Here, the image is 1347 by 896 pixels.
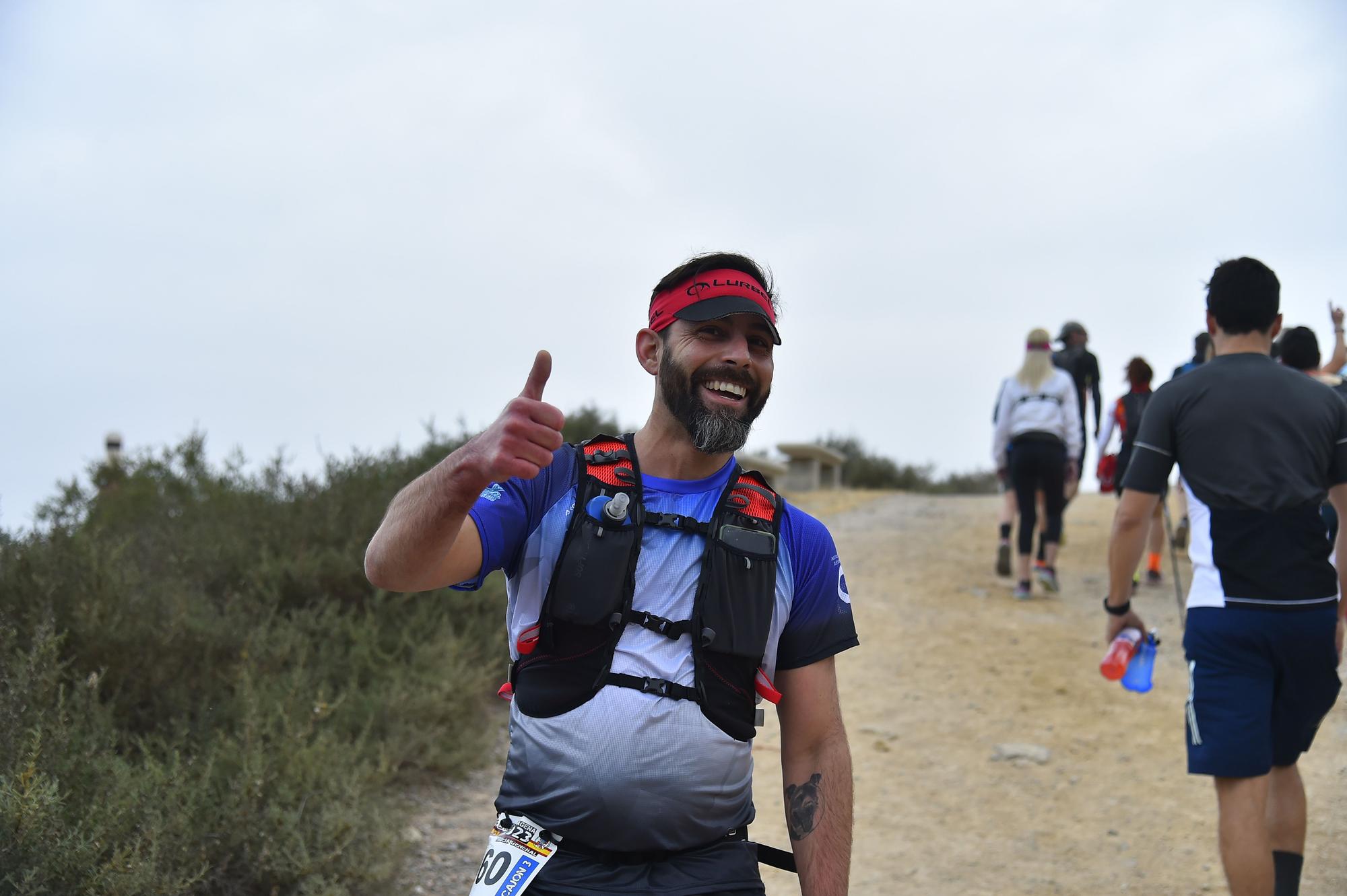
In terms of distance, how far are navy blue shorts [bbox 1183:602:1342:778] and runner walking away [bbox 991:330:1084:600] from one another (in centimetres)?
562

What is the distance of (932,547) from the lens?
12758mm

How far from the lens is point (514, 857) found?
258 centimetres

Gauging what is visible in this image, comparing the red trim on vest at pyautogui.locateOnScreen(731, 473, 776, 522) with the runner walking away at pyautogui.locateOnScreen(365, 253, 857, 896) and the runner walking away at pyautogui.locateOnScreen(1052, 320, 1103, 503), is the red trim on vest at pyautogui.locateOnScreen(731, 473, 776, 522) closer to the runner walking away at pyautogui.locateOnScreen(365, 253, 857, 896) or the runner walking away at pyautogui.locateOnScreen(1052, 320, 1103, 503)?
the runner walking away at pyautogui.locateOnScreen(365, 253, 857, 896)

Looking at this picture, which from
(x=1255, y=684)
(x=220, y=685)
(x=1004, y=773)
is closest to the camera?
(x=1255, y=684)

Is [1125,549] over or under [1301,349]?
under

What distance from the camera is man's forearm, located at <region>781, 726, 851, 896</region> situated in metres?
2.80

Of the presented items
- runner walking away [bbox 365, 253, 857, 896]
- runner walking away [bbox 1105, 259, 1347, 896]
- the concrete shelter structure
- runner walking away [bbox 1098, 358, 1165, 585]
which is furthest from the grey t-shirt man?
the concrete shelter structure

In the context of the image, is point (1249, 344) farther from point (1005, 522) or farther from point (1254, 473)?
→ point (1005, 522)

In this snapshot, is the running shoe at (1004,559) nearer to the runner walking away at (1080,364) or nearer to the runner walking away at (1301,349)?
the runner walking away at (1080,364)

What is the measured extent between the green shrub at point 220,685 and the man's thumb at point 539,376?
2187 millimetres

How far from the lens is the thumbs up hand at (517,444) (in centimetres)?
229

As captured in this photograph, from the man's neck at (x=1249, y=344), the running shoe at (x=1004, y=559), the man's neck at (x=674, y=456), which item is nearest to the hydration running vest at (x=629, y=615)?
the man's neck at (x=674, y=456)

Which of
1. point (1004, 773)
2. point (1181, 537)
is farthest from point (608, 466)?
point (1181, 537)

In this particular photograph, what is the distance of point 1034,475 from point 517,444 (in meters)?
7.95
